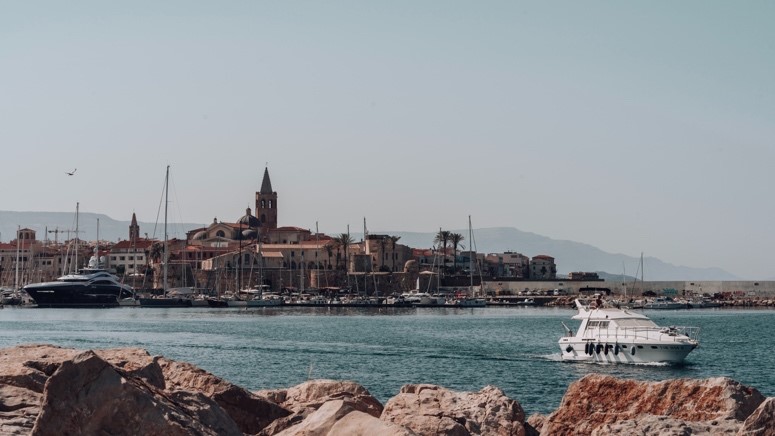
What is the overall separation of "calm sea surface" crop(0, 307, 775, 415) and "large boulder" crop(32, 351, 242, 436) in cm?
1252

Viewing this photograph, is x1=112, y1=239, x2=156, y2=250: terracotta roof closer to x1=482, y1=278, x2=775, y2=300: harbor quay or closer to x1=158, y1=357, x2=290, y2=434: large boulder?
x1=482, y1=278, x2=775, y2=300: harbor quay

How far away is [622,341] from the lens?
42.5 m

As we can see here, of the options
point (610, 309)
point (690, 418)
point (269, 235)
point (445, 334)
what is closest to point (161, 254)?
point (269, 235)

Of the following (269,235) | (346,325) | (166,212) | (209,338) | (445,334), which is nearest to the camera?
(209,338)

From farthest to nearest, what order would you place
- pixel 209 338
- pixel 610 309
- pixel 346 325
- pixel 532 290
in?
pixel 532 290
pixel 346 325
pixel 209 338
pixel 610 309

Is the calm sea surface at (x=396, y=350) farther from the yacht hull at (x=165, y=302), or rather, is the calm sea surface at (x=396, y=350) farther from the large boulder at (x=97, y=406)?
the yacht hull at (x=165, y=302)

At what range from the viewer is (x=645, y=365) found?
41656 millimetres

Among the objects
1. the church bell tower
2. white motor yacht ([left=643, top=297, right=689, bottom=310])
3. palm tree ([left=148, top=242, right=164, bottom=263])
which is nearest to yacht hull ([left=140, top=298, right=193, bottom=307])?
palm tree ([left=148, top=242, right=164, bottom=263])

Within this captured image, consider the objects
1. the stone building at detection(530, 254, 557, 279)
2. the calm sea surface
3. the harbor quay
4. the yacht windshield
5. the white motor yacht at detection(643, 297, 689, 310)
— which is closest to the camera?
the calm sea surface

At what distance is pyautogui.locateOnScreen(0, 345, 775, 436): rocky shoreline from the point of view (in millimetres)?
8516

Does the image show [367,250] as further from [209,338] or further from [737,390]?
[737,390]

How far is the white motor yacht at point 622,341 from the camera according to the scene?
41.9 meters

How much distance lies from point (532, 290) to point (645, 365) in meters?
108

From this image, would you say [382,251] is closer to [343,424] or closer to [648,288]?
[648,288]
